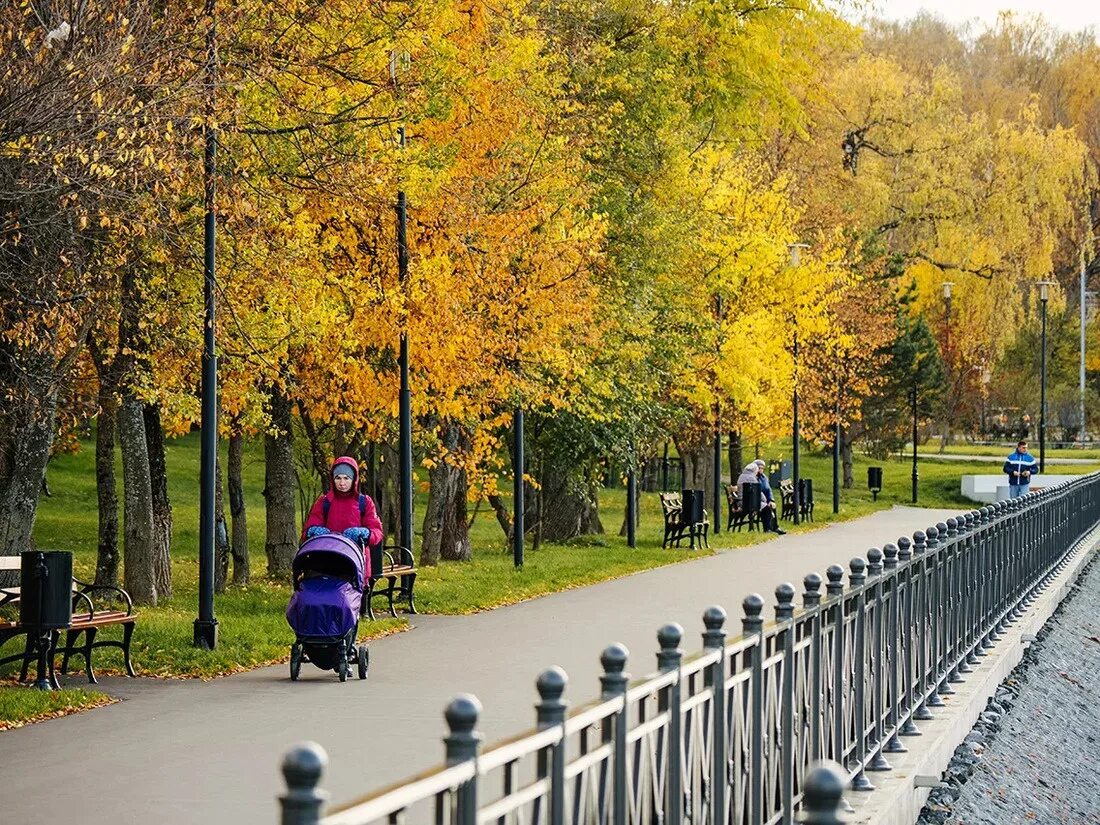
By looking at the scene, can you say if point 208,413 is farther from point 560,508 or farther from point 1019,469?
point 1019,469

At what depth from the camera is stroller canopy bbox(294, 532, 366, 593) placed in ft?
50.6

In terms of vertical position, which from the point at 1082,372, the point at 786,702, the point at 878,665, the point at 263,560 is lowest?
the point at 263,560

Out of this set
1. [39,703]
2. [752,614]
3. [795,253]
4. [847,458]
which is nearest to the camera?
[752,614]

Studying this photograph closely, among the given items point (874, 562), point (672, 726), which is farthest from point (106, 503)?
point (672, 726)

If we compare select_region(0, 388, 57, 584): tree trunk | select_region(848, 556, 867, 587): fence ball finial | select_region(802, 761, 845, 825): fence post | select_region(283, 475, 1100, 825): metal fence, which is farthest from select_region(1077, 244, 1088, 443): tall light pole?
select_region(802, 761, 845, 825): fence post

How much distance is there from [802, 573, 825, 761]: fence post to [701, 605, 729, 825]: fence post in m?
2.06

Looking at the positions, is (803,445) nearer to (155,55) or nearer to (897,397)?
(897,397)

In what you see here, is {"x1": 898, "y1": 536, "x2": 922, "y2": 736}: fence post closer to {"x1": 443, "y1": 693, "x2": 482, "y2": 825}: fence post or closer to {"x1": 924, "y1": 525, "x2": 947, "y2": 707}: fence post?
{"x1": 924, "y1": 525, "x2": 947, "y2": 707}: fence post

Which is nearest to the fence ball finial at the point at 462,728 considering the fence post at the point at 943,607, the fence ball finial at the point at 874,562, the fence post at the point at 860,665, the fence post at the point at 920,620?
the fence post at the point at 860,665

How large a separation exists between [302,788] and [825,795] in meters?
1.16

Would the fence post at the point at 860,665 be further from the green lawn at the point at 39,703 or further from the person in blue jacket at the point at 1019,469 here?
the person in blue jacket at the point at 1019,469

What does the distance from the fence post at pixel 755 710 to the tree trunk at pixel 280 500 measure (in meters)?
20.6

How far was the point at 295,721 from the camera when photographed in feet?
44.4

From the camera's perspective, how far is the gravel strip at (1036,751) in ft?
44.2
